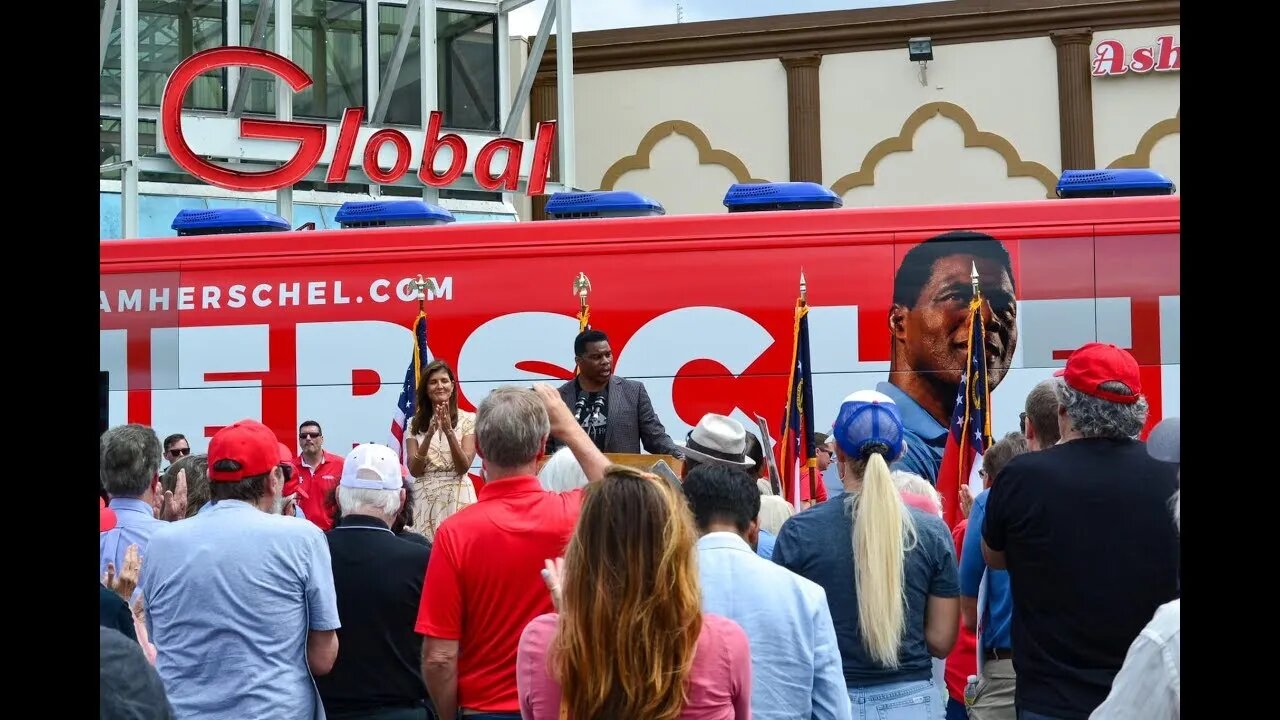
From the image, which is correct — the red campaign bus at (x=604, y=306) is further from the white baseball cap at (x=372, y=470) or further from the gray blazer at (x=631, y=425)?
the white baseball cap at (x=372, y=470)

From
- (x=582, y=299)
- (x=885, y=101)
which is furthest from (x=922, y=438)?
(x=885, y=101)

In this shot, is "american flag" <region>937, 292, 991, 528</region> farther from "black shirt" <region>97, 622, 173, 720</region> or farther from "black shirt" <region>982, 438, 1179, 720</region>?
"black shirt" <region>97, 622, 173, 720</region>

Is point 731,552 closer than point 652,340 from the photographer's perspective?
Yes

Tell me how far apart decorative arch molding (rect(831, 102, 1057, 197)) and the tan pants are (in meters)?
14.8

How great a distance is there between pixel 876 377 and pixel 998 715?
5.06 metres

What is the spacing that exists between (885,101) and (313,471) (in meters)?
11.6

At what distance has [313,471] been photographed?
10422mm

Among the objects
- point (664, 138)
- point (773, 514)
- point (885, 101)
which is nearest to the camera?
point (773, 514)

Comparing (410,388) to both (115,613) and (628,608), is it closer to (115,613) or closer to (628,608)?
(115,613)

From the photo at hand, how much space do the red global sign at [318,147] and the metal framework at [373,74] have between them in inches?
17.1

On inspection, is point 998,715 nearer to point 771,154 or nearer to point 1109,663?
point 1109,663
